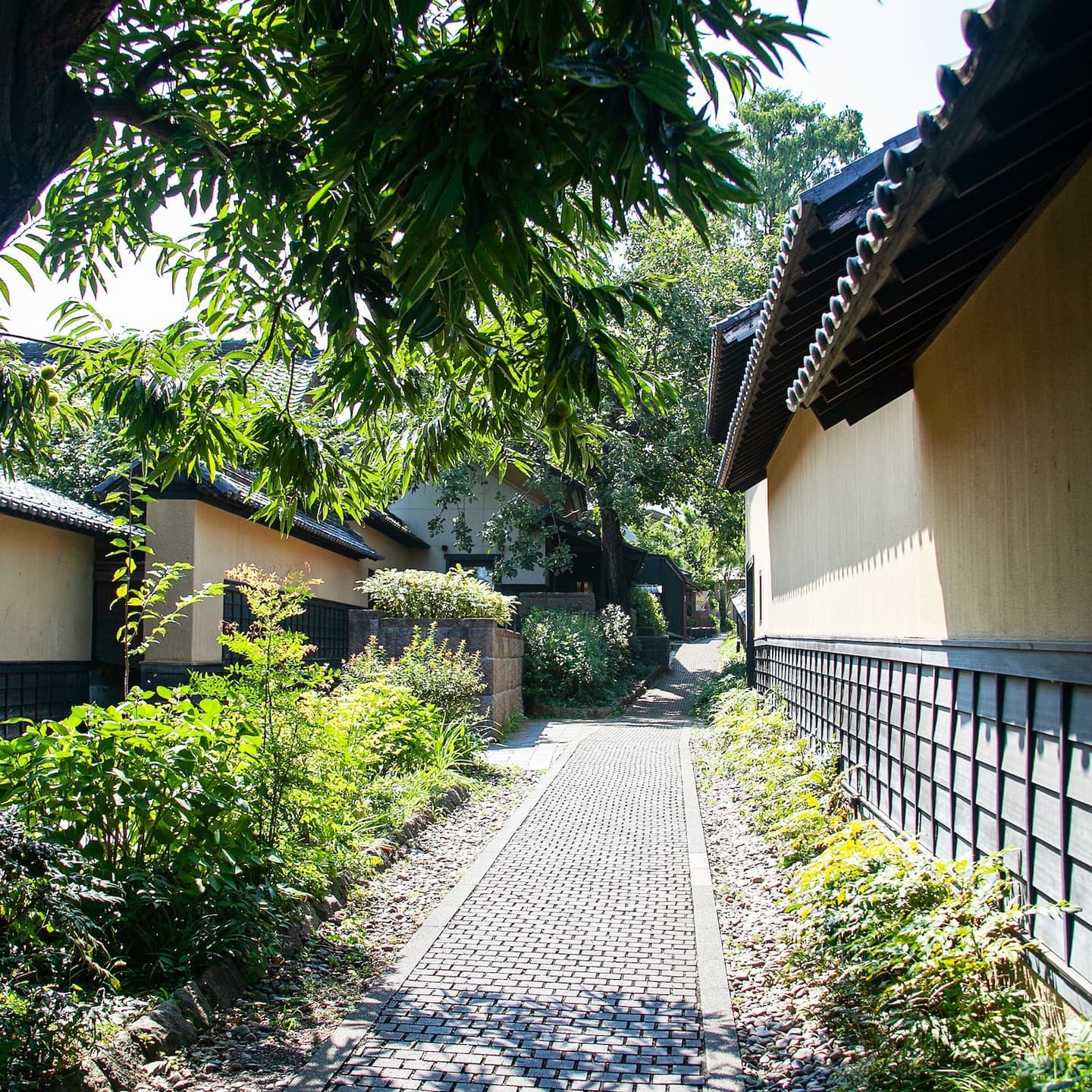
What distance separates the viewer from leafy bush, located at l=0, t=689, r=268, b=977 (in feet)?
13.9

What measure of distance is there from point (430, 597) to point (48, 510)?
18.0 ft

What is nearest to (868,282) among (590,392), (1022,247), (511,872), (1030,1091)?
(1022,247)

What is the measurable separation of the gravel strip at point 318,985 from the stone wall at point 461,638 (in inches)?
239

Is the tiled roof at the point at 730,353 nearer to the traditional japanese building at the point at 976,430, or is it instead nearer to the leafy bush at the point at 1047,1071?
the traditional japanese building at the point at 976,430

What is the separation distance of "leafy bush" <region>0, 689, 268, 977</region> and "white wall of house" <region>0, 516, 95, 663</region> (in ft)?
23.7

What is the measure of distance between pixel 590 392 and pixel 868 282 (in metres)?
1.10

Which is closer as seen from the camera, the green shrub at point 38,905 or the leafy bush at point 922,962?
the green shrub at point 38,905

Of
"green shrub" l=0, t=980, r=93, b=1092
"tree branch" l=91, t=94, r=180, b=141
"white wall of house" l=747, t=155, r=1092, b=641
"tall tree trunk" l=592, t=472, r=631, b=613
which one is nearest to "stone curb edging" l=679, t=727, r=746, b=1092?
"white wall of house" l=747, t=155, r=1092, b=641

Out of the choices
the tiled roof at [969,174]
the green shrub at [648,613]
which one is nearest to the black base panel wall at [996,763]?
the tiled roof at [969,174]

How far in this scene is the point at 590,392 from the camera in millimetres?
3924

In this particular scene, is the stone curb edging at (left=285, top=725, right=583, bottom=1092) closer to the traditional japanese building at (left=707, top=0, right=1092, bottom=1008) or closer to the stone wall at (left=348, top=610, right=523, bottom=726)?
the traditional japanese building at (left=707, top=0, right=1092, bottom=1008)

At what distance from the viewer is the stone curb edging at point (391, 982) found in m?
4.03

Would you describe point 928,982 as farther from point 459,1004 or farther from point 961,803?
point 459,1004

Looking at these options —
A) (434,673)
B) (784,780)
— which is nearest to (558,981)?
(784,780)
